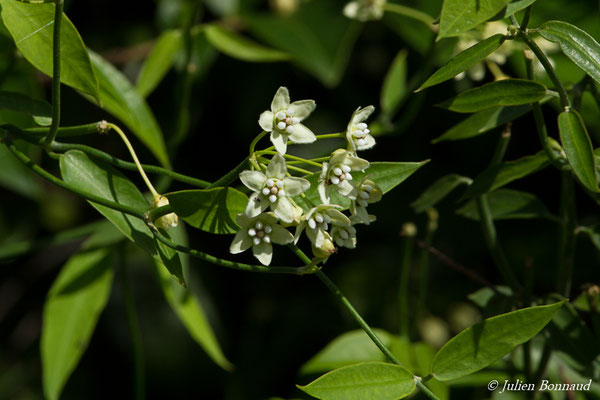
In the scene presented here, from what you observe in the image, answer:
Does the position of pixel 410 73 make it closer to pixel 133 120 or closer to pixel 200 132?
pixel 200 132

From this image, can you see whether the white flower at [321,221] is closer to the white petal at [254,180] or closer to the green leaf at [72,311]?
the white petal at [254,180]

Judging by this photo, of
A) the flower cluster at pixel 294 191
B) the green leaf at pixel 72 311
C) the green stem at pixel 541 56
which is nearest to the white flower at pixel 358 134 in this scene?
the flower cluster at pixel 294 191

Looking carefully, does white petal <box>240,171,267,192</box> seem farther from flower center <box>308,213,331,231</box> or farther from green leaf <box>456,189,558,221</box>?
green leaf <box>456,189,558,221</box>

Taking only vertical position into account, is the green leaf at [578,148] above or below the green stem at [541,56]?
below

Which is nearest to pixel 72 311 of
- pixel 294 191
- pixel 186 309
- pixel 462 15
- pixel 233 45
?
pixel 186 309

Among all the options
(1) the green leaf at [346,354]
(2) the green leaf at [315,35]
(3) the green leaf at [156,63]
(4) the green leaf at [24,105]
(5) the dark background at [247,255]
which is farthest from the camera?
(5) the dark background at [247,255]

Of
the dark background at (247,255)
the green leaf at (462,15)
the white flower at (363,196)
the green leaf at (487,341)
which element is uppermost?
the green leaf at (462,15)

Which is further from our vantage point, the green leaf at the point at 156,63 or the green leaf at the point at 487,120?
the green leaf at the point at 156,63

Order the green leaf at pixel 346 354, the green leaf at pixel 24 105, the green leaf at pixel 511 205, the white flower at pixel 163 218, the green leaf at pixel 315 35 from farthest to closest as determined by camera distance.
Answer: the green leaf at pixel 315 35 < the green leaf at pixel 346 354 < the green leaf at pixel 511 205 < the green leaf at pixel 24 105 < the white flower at pixel 163 218
